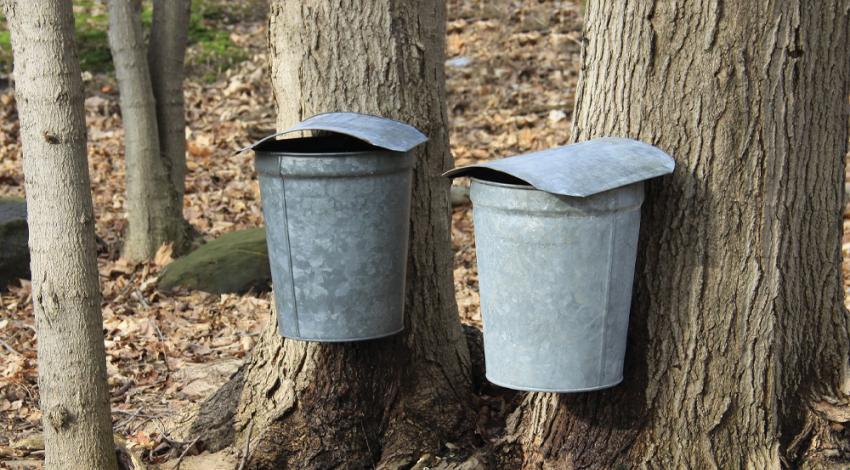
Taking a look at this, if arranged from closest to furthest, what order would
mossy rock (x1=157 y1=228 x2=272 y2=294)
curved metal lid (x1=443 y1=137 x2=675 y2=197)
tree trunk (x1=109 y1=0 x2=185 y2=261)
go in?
curved metal lid (x1=443 y1=137 x2=675 y2=197) < mossy rock (x1=157 y1=228 x2=272 y2=294) < tree trunk (x1=109 y1=0 x2=185 y2=261)

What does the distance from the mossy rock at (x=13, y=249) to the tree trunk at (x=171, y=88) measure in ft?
3.26

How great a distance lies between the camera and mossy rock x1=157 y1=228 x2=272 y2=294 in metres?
6.04

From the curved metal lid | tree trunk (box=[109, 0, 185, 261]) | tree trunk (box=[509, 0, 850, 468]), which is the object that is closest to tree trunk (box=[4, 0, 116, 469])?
the curved metal lid

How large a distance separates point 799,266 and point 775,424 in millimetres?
521

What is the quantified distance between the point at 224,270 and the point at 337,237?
10.4ft

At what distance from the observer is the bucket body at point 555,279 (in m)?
2.66

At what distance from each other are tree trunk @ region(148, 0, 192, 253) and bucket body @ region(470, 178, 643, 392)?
14.3 feet

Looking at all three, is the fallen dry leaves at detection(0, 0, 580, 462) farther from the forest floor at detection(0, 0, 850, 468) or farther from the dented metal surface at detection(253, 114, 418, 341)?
the dented metal surface at detection(253, 114, 418, 341)

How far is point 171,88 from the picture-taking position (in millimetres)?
6703

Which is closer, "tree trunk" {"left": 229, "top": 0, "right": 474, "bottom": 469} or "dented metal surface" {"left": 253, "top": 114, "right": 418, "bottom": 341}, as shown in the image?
"dented metal surface" {"left": 253, "top": 114, "right": 418, "bottom": 341}

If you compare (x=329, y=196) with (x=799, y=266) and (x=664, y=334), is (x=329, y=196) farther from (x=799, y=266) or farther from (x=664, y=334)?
(x=799, y=266)

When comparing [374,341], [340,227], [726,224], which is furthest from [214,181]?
[726,224]

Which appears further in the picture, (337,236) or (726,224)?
(337,236)

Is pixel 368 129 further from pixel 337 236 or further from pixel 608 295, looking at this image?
pixel 608 295
